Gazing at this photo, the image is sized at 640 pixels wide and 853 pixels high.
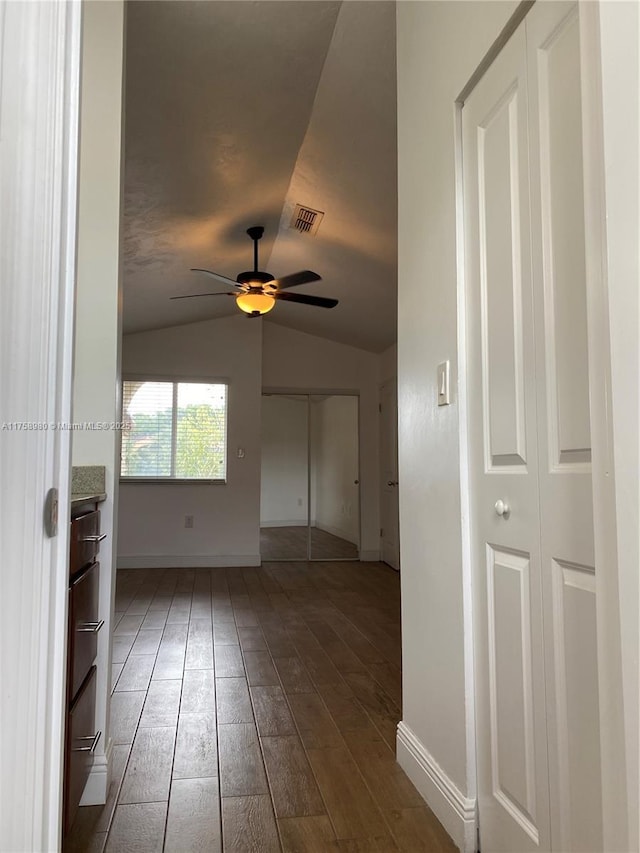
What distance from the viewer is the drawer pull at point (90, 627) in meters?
1.60

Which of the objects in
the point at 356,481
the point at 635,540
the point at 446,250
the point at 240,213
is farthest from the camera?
the point at 356,481

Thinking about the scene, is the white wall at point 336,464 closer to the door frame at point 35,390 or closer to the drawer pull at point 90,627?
the drawer pull at point 90,627

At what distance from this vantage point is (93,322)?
6.40 feet

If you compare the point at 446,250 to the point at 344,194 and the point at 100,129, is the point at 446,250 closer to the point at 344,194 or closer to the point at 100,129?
the point at 100,129

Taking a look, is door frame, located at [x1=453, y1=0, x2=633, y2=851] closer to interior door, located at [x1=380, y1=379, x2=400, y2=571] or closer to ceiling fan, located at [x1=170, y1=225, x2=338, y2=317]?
ceiling fan, located at [x1=170, y1=225, x2=338, y2=317]

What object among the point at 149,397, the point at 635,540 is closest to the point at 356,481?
the point at 149,397

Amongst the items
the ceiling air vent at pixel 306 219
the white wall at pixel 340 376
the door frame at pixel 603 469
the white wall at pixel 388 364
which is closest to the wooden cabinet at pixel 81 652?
the door frame at pixel 603 469

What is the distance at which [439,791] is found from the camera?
5.49 ft

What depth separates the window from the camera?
629 cm

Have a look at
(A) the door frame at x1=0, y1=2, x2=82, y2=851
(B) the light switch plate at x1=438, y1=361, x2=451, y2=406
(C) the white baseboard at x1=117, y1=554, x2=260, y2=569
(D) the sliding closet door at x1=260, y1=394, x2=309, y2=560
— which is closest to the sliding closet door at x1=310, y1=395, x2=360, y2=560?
(D) the sliding closet door at x1=260, y1=394, x2=309, y2=560

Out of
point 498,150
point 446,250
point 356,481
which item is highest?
point 498,150

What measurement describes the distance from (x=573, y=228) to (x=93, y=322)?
144 cm

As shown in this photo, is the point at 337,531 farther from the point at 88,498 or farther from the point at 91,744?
the point at 88,498

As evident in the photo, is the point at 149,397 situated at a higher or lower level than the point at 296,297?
lower
